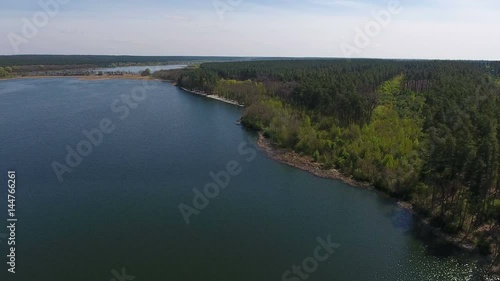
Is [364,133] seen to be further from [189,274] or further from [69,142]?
[69,142]

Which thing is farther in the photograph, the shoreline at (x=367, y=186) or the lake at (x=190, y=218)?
the shoreline at (x=367, y=186)

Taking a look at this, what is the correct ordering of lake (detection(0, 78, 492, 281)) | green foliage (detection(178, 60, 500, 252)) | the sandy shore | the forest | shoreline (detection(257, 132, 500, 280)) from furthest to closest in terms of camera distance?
the sandy shore < green foliage (detection(178, 60, 500, 252)) < the forest < shoreline (detection(257, 132, 500, 280)) < lake (detection(0, 78, 492, 281))

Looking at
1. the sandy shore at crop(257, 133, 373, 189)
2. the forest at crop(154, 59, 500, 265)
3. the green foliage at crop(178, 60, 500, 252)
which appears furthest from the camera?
the sandy shore at crop(257, 133, 373, 189)

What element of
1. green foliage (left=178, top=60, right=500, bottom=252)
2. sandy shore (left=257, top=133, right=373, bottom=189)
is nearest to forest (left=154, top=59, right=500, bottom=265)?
green foliage (left=178, top=60, right=500, bottom=252)

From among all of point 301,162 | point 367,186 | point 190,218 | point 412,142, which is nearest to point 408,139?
point 412,142

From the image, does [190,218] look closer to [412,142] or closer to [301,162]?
[301,162]

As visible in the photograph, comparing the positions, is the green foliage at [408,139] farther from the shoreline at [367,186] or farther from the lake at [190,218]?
the lake at [190,218]

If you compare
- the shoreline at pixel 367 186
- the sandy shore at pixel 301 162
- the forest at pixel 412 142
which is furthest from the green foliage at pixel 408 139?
the sandy shore at pixel 301 162

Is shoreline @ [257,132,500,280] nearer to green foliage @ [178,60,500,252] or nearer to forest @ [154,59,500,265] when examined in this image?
forest @ [154,59,500,265]
